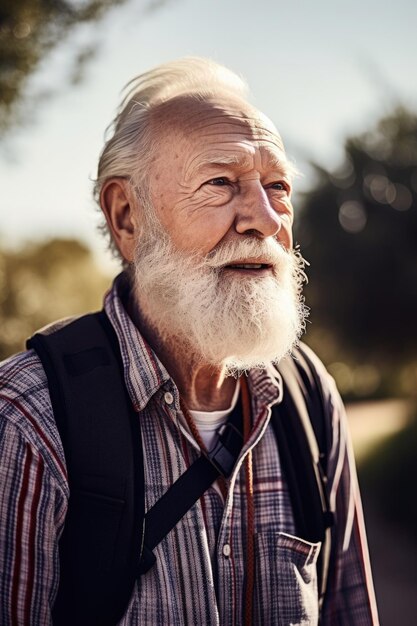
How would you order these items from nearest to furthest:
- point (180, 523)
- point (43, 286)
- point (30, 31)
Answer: point (180, 523), point (30, 31), point (43, 286)

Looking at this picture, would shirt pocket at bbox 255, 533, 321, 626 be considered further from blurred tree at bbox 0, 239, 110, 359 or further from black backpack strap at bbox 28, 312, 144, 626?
blurred tree at bbox 0, 239, 110, 359

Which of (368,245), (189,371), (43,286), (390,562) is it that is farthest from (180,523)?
(368,245)

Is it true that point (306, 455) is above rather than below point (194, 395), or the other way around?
below

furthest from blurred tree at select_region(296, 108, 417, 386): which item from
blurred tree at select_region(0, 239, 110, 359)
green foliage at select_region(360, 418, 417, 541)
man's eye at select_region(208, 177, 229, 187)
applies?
man's eye at select_region(208, 177, 229, 187)

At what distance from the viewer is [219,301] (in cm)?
217

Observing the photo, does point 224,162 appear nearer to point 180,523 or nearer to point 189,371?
point 189,371

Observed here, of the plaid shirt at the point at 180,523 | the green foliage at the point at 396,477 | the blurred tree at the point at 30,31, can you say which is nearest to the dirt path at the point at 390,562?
the green foliage at the point at 396,477

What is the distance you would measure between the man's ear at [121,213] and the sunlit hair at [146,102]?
43 millimetres

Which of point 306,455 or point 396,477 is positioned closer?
point 306,455

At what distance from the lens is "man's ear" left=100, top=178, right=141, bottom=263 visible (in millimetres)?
2342

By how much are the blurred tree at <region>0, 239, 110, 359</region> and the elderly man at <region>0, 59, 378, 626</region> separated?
4335mm

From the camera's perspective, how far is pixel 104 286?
372 inches

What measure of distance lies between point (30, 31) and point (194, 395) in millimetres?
2920

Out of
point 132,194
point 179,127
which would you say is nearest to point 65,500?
point 132,194
